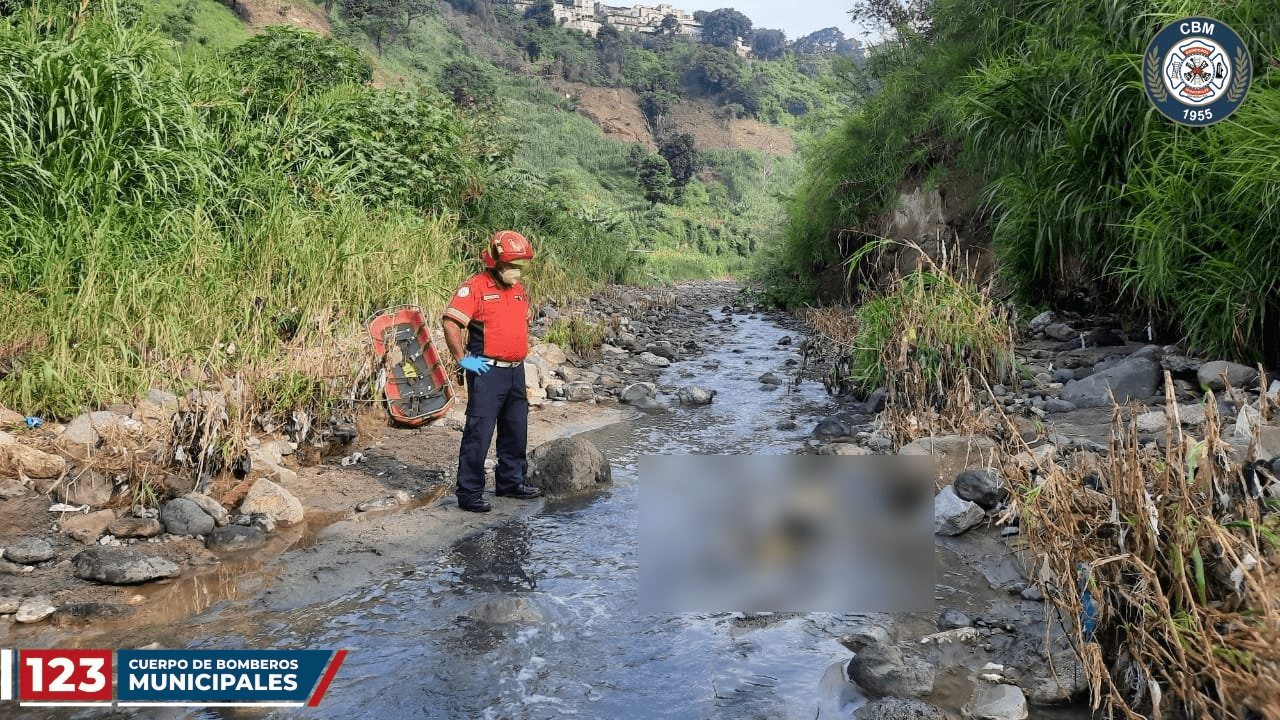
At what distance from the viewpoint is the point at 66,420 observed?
5.47 metres

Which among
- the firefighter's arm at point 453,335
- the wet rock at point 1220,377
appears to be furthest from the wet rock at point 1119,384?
the firefighter's arm at point 453,335

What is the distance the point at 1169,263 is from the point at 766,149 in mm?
71095

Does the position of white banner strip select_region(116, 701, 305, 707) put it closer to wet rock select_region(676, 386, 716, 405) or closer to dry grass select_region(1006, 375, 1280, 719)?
dry grass select_region(1006, 375, 1280, 719)

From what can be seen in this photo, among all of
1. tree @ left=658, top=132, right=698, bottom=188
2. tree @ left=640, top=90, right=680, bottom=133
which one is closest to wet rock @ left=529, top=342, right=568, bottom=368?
tree @ left=658, top=132, right=698, bottom=188

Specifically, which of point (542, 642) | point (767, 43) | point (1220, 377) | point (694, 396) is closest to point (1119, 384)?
point (1220, 377)

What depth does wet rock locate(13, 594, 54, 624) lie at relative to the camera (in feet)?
11.9

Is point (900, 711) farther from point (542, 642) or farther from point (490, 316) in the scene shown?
point (490, 316)

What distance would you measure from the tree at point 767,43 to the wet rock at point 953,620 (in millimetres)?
107608

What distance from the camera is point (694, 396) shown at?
8.83m

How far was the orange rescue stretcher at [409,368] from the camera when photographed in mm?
6922

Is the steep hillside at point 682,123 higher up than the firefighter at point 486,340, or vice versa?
the steep hillside at point 682,123

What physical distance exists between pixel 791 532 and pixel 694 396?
5441 mm

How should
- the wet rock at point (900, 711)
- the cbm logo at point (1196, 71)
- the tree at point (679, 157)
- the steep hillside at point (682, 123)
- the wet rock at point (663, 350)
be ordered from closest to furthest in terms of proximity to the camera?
1. the wet rock at point (900, 711)
2. the cbm logo at point (1196, 71)
3. the wet rock at point (663, 350)
4. the tree at point (679, 157)
5. the steep hillside at point (682, 123)

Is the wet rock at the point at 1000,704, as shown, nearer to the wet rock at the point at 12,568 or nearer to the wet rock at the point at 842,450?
the wet rock at the point at 842,450
